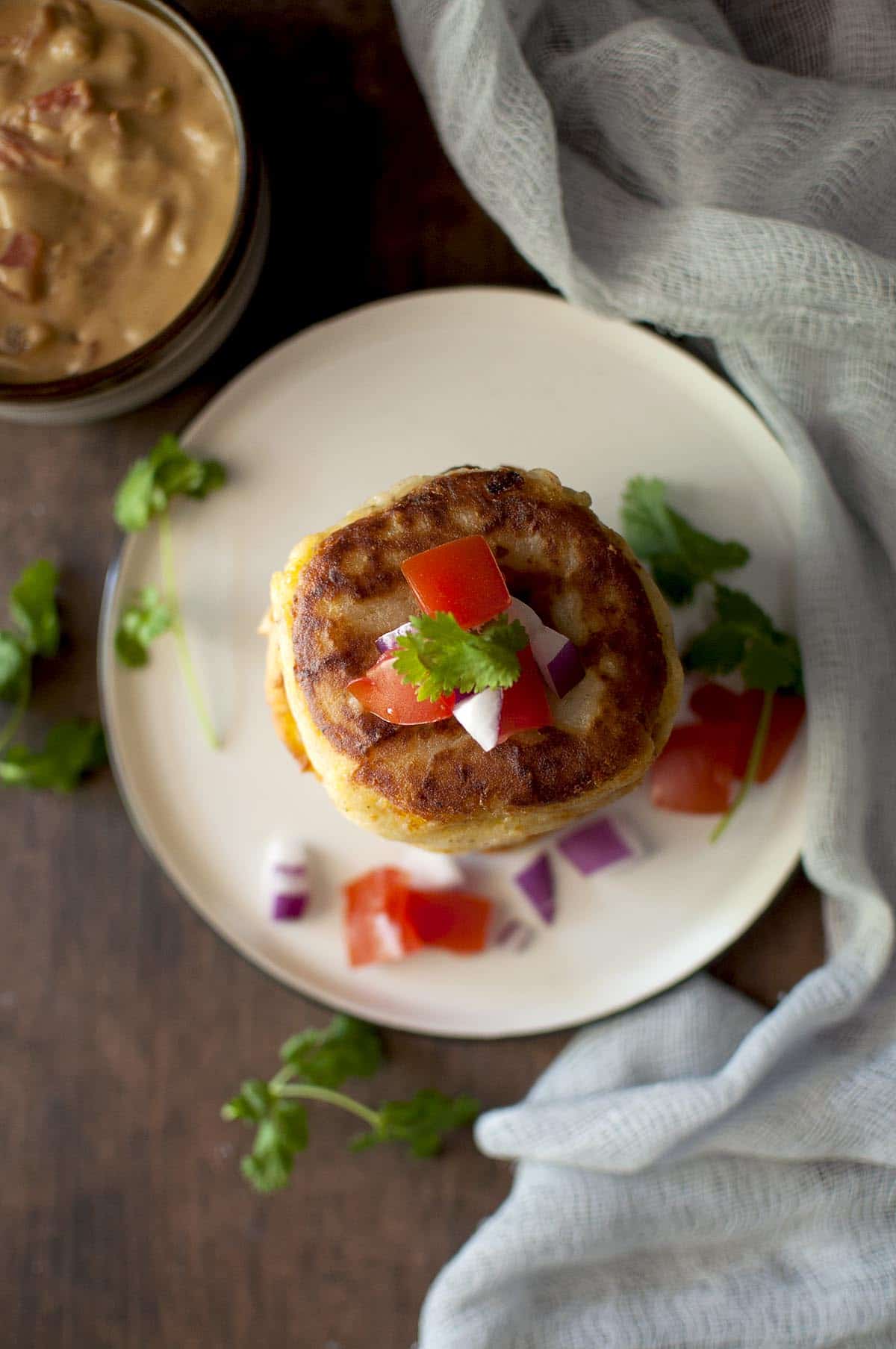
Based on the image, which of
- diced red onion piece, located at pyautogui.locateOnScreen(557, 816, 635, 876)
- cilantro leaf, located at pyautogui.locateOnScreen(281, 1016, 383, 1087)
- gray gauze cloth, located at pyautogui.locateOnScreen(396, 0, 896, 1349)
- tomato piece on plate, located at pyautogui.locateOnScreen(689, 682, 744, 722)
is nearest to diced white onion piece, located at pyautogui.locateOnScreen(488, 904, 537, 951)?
diced red onion piece, located at pyautogui.locateOnScreen(557, 816, 635, 876)

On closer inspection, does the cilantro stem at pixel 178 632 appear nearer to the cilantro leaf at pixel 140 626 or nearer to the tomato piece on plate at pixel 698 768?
the cilantro leaf at pixel 140 626

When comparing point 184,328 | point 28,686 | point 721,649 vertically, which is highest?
point 184,328

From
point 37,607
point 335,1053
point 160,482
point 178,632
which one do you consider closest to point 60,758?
point 37,607

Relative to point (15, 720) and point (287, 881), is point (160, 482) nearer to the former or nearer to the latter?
point (15, 720)

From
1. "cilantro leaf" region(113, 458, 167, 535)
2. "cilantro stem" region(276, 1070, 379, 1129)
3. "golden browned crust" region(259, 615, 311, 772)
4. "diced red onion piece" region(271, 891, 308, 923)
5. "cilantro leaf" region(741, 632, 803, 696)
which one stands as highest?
"cilantro leaf" region(741, 632, 803, 696)

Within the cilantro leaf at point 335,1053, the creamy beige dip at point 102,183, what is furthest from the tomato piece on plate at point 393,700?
the cilantro leaf at point 335,1053

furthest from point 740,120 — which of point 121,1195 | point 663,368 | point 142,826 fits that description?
point 121,1195

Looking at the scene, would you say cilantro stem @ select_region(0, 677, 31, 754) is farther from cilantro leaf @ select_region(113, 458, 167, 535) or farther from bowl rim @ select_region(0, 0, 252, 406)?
bowl rim @ select_region(0, 0, 252, 406)
